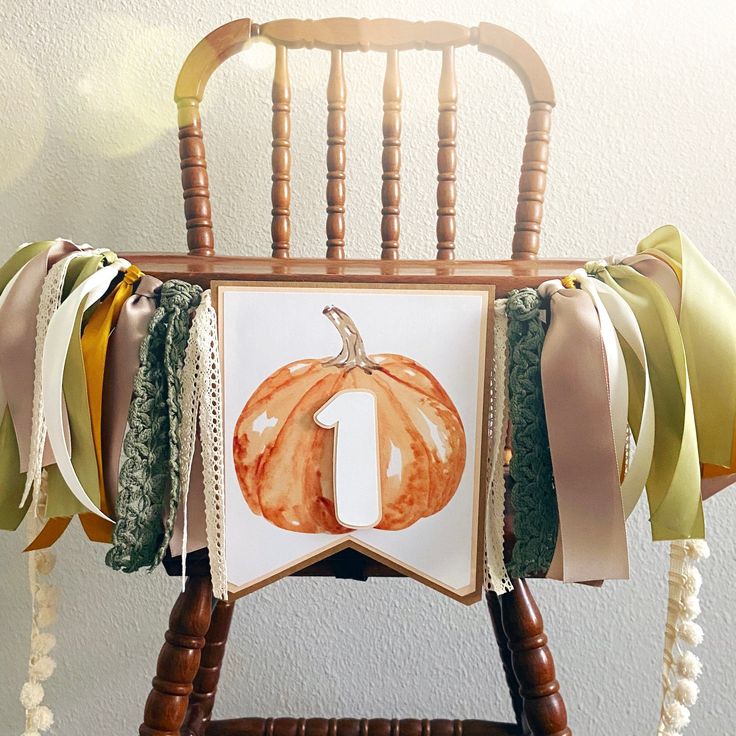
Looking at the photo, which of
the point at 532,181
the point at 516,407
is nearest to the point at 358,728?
the point at 516,407

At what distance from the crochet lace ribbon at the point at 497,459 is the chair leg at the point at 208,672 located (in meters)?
0.33

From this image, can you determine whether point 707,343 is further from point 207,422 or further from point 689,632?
point 207,422

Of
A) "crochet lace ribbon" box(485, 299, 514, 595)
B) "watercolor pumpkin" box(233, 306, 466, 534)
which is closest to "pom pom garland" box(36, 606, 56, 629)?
"watercolor pumpkin" box(233, 306, 466, 534)

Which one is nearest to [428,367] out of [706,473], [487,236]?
[706,473]

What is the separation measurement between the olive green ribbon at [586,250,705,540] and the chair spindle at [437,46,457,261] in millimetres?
294

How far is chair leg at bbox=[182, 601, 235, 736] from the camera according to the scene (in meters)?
0.74

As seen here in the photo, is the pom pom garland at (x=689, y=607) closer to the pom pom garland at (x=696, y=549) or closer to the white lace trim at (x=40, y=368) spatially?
the pom pom garland at (x=696, y=549)

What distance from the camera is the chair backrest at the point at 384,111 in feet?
2.28

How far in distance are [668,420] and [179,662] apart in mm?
423

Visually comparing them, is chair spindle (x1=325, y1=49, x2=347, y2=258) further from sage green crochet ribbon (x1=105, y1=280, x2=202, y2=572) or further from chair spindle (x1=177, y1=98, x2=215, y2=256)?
sage green crochet ribbon (x1=105, y1=280, x2=202, y2=572)

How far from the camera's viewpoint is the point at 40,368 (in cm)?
50

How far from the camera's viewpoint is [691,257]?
48cm

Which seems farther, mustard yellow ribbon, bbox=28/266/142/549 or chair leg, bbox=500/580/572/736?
chair leg, bbox=500/580/572/736

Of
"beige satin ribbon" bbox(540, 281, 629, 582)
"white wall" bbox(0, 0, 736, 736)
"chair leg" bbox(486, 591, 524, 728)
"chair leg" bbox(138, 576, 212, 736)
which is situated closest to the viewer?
"beige satin ribbon" bbox(540, 281, 629, 582)
